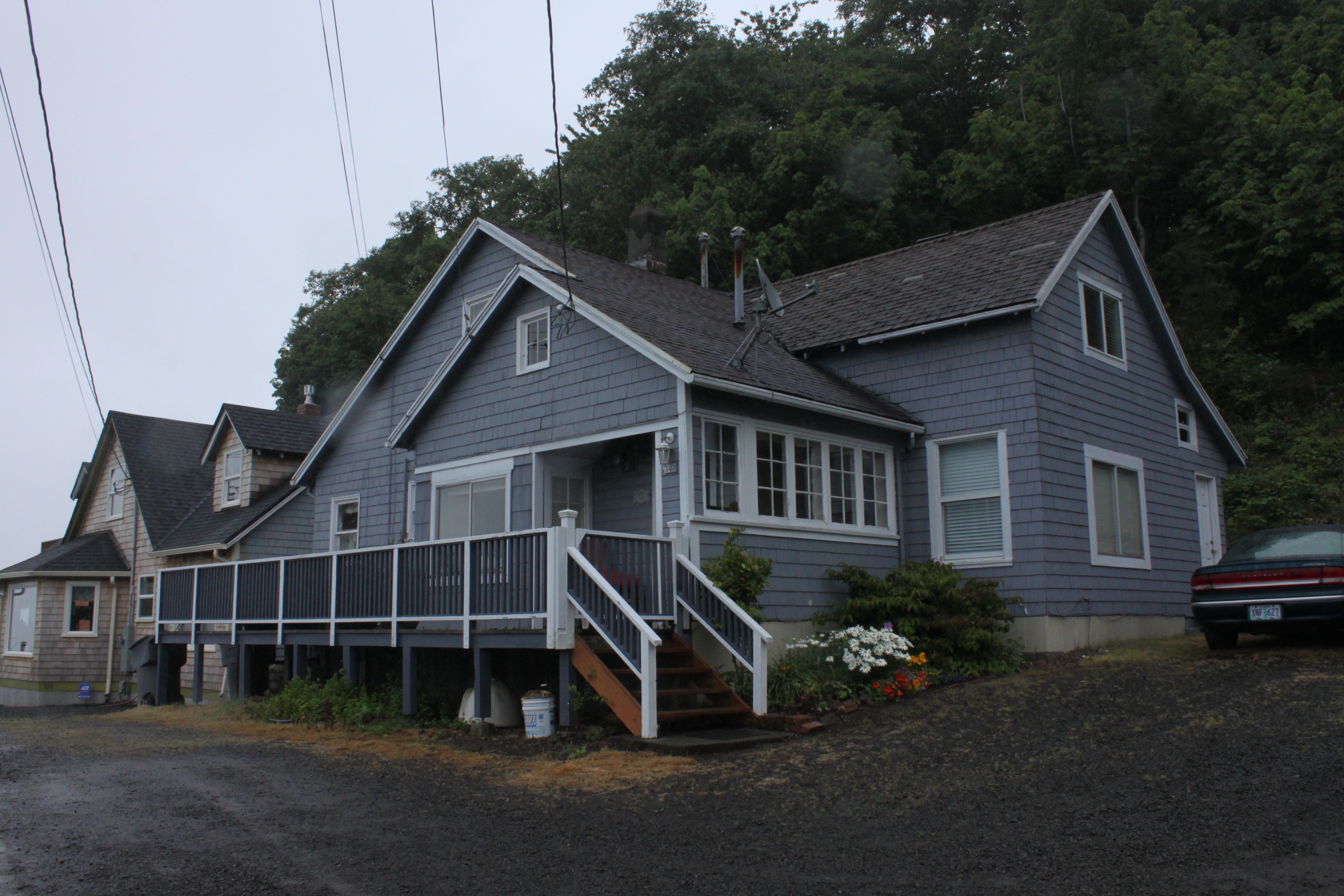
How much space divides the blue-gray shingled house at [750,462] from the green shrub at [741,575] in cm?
26

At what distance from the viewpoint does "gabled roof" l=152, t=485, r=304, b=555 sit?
23016 millimetres

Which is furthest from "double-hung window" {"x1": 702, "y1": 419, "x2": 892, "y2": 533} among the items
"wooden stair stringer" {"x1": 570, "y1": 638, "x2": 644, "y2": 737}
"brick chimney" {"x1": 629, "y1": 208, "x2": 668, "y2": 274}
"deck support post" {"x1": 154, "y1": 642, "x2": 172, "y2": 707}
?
"deck support post" {"x1": 154, "y1": 642, "x2": 172, "y2": 707}

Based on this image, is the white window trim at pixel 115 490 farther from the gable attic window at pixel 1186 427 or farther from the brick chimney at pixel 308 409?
the gable attic window at pixel 1186 427

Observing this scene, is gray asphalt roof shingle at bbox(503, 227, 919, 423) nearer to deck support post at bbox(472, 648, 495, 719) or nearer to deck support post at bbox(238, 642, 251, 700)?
deck support post at bbox(472, 648, 495, 719)

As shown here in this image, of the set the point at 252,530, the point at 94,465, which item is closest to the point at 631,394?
the point at 252,530

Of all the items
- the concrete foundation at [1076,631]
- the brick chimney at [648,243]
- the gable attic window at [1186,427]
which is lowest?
the concrete foundation at [1076,631]

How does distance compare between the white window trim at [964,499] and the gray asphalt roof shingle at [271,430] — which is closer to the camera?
the white window trim at [964,499]

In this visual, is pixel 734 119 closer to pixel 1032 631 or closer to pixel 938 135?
pixel 938 135

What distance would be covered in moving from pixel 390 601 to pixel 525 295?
4.63 metres

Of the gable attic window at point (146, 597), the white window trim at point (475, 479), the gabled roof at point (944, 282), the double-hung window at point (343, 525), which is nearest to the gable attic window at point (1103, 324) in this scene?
the gabled roof at point (944, 282)

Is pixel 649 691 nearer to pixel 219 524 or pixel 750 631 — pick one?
pixel 750 631

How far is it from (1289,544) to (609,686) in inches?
316

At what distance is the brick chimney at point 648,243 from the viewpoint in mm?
20266

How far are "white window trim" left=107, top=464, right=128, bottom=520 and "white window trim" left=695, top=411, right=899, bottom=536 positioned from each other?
2005cm
